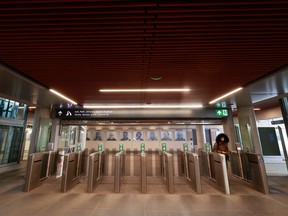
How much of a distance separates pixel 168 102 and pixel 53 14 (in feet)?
15.1

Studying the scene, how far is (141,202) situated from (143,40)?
3.38 metres

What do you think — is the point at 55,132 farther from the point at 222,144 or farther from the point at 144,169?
the point at 222,144

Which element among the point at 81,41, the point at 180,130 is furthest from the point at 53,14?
the point at 180,130

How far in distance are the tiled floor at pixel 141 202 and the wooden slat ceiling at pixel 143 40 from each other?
280 cm

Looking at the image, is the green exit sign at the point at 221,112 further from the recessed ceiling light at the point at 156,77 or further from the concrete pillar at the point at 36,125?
the concrete pillar at the point at 36,125

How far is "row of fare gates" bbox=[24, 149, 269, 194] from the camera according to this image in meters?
4.36

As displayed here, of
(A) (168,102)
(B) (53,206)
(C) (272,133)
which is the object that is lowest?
(B) (53,206)

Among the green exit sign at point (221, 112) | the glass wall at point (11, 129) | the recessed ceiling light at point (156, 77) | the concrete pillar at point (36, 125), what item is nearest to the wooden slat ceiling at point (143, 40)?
the recessed ceiling light at point (156, 77)

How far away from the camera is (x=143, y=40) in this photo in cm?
238

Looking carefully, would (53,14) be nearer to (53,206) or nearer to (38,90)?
(38,90)

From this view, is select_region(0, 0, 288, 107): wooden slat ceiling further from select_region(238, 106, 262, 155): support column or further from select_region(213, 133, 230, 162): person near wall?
select_region(238, 106, 262, 155): support column

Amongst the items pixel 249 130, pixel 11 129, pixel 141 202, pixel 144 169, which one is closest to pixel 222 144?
pixel 249 130

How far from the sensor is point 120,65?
3.09 meters

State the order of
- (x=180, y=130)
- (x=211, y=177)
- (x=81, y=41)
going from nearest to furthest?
(x=81, y=41)
(x=211, y=177)
(x=180, y=130)
